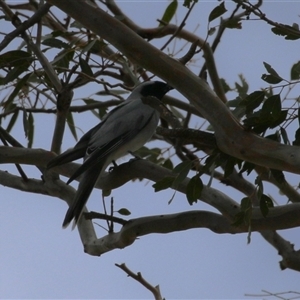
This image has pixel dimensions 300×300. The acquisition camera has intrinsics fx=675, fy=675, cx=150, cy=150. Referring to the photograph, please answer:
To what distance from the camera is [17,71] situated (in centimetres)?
308

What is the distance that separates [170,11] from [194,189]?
1.43 m

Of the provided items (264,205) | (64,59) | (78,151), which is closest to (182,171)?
(264,205)

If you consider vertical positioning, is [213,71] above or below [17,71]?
above

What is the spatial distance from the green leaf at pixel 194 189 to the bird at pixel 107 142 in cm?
52

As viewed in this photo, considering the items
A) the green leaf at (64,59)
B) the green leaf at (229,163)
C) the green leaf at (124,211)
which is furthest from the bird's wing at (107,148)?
the green leaf at (229,163)

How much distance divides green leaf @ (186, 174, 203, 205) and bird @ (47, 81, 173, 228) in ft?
1.72

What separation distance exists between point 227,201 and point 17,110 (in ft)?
5.29

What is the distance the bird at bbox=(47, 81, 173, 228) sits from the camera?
2943 millimetres

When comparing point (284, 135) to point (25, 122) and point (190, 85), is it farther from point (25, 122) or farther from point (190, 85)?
point (25, 122)

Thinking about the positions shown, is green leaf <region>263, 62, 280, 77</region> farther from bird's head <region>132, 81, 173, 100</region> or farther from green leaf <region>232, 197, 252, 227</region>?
bird's head <region>132, 81, 173, 100</region>

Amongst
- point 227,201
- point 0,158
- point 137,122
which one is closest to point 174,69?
point 227,201

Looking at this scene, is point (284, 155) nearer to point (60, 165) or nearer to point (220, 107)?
point (220, 107)

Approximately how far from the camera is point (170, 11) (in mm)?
3668

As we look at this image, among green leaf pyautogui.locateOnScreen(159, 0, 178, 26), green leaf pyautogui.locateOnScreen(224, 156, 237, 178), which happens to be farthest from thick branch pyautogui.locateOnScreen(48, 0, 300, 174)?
green leaf pyautogui.locateOnScreen(159, 0, 178, 26)
